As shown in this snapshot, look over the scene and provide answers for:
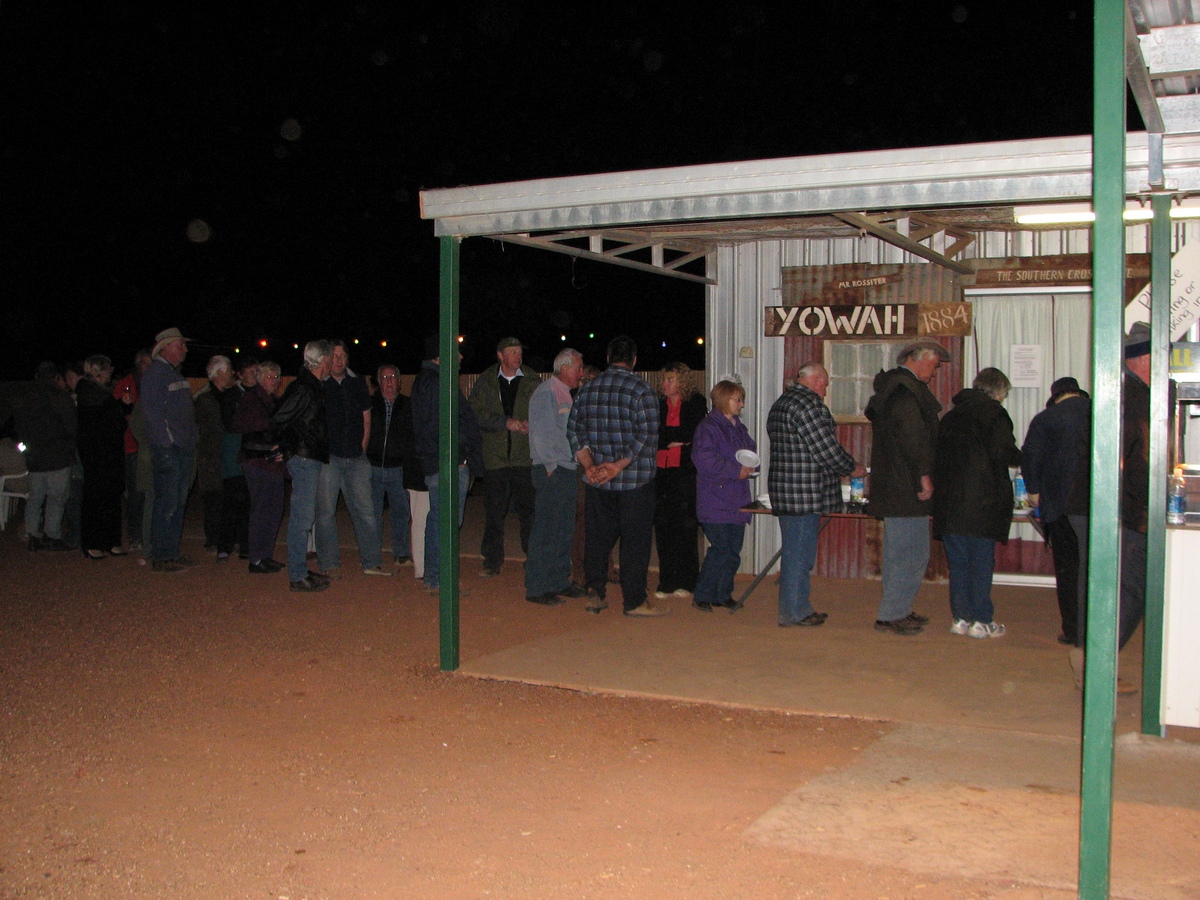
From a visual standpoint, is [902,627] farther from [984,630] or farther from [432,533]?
[432,533]

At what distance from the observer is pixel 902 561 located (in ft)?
25.2

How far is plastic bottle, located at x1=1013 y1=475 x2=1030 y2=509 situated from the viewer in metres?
7.96

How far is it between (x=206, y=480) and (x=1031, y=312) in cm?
814

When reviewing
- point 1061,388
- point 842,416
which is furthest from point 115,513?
point 1061,388

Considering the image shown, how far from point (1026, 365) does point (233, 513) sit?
778 cm

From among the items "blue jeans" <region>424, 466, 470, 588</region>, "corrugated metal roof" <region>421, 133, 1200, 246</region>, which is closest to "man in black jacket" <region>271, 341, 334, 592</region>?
"blue jeans" <region>424, 466, 470, 588</region>

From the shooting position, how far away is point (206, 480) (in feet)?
36.8

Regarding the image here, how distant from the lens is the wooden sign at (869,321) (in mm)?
9422

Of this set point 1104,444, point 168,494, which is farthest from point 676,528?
point 1104,444

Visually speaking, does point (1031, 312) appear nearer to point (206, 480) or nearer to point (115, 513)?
point (206, 480)

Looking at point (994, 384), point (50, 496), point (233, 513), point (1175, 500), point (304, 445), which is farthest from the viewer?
point (50, 496)

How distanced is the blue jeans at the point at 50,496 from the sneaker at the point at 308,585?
402 cm

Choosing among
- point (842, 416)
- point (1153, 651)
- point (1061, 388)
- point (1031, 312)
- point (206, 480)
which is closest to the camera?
point (1153, 651)

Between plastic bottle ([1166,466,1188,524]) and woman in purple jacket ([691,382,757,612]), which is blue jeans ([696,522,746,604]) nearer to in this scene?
woman in purple jacket ([691,382,757,612])
